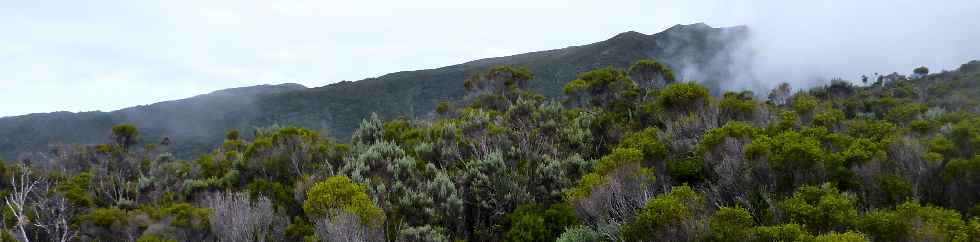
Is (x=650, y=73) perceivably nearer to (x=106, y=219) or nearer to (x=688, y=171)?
(x=688, y=171)

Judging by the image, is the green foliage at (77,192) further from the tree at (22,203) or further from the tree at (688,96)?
the tree at (688,96)

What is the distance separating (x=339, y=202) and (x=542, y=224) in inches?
155

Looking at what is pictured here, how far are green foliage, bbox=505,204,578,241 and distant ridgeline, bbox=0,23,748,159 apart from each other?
40.3m

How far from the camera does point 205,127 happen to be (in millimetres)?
60281

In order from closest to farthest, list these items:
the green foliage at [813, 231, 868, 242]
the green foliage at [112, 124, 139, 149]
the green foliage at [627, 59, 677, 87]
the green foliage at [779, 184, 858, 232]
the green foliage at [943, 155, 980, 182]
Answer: the green foliage at [813, 231, 868, 242] < the green foliage at [779, 184, 858, 232] < the green foliage at [943, 155, 980, 182] < the green foliage at [627, 59, 677, 87] < the green foliage at [112, 124, 139, 149]

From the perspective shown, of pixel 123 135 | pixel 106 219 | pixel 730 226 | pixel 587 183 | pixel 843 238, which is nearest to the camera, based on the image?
pixel 843 238

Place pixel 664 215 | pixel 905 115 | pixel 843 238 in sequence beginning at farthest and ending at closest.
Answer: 1. pixel 905 115
2. pixel 664 215
3. pixel 843 238

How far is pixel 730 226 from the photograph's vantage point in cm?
710

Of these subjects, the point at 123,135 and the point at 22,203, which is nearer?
the point at 22,203

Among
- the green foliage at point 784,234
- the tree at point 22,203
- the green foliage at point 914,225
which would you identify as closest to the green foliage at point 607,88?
the green foliage at point 914,225

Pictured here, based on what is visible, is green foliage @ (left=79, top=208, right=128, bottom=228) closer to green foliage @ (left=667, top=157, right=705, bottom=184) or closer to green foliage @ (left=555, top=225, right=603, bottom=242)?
green foliage @ (left=555, top=225, right=603, bottom=242)

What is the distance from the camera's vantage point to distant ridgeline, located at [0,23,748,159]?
5753cm

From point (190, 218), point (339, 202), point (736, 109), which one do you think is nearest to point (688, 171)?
point (736, 109)

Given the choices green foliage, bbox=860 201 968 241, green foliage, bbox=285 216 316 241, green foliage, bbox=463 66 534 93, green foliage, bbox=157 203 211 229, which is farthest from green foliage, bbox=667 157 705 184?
green foliage, bbox=463 66 534 93
